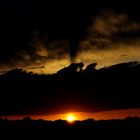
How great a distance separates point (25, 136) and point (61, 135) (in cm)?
547

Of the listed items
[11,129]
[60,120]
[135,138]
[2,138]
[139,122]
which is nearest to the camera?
[135,138]

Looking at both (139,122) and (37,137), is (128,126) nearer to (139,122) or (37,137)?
(139,122)

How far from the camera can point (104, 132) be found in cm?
6331

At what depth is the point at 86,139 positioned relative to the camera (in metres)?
59.1

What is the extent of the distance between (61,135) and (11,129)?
36.6 ft

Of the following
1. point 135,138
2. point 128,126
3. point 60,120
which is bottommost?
point 135,138

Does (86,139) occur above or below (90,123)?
below

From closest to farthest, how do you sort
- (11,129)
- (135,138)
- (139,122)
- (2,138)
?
(135,138)
(2,138)
(139,122)
(11,129)

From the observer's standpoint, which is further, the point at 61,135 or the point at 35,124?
the point at 35,124

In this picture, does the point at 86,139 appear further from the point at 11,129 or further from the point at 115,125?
the point at 11,129

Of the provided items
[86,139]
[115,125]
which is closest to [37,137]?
[86,139]

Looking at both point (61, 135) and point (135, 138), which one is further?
point (61, 135)

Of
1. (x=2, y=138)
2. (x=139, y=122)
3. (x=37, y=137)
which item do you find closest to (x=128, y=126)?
(x=139, y=122)

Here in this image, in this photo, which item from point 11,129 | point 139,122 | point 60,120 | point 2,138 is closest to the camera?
point 2,138
